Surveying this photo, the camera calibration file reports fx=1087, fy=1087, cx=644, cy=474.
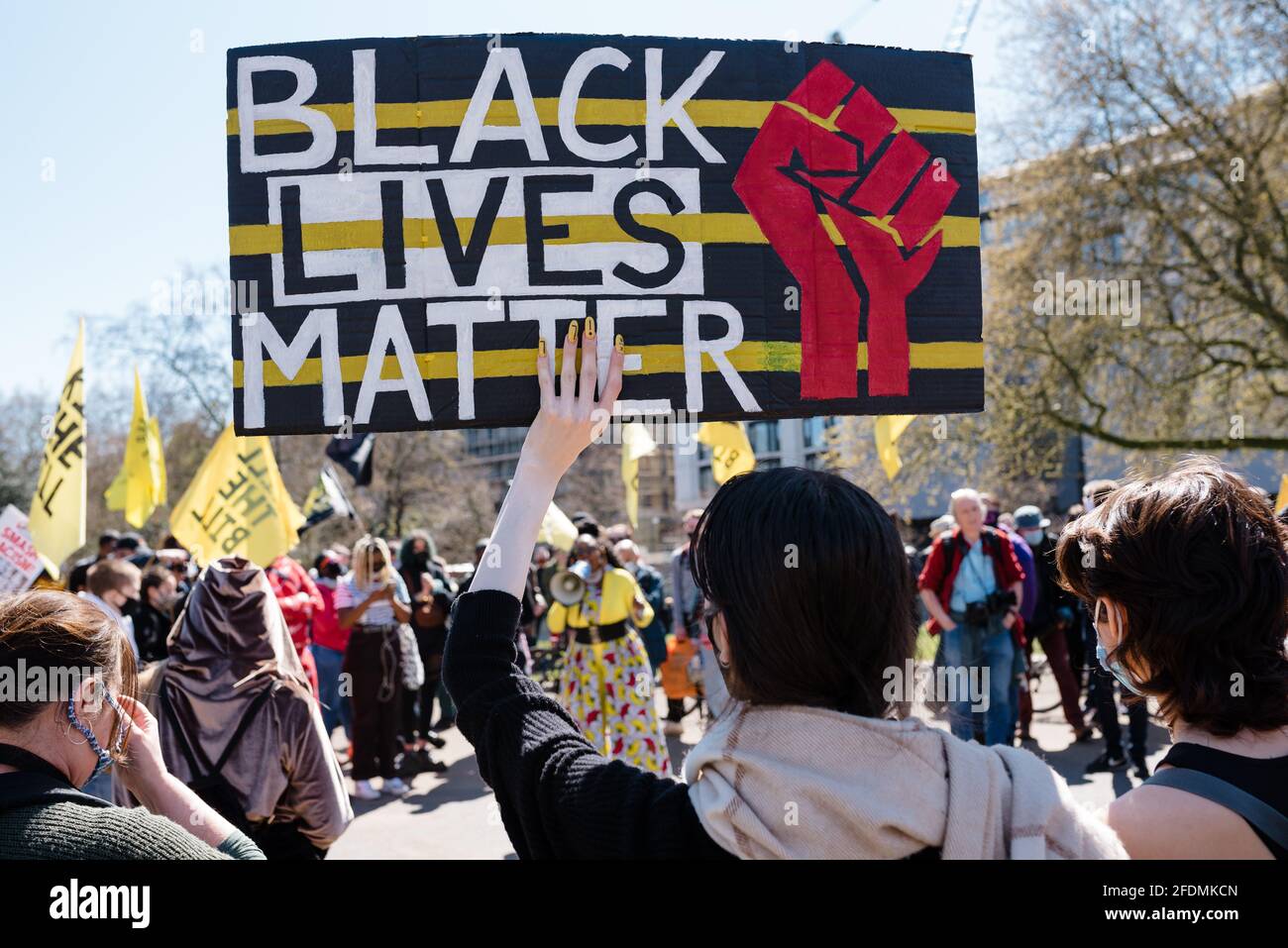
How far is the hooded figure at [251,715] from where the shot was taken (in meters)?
3.72

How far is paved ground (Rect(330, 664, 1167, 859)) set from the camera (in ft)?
22.4

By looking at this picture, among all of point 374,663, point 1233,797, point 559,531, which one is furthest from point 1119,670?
point 559,531

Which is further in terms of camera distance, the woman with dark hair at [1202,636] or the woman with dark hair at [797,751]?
the woman with dark hair at [1202,636]

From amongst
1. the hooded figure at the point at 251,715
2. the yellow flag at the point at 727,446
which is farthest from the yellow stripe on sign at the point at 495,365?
the yellow flag at the point at 727,446

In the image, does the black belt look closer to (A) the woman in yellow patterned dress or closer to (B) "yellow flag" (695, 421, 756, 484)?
(A) the woman in yellow patterned dress

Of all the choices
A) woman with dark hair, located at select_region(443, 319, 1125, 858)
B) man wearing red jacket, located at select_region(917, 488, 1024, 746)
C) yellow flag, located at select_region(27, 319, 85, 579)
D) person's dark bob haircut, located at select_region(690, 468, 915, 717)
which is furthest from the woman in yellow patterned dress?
person's dark bob haircut, located at select_region(690, 468, 915, 717)

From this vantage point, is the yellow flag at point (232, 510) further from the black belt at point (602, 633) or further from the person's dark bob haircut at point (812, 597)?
the person's dark bob haircut at point (812, 597)

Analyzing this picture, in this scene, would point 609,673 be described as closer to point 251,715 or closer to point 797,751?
point 251,715

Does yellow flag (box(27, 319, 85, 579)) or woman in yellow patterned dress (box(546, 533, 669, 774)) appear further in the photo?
woman in yellow patterned dress (box(546, 533, 669, 774))

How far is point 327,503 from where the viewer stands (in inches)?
497

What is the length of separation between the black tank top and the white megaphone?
21.6 ft

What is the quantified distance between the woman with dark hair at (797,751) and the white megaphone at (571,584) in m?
6.65
